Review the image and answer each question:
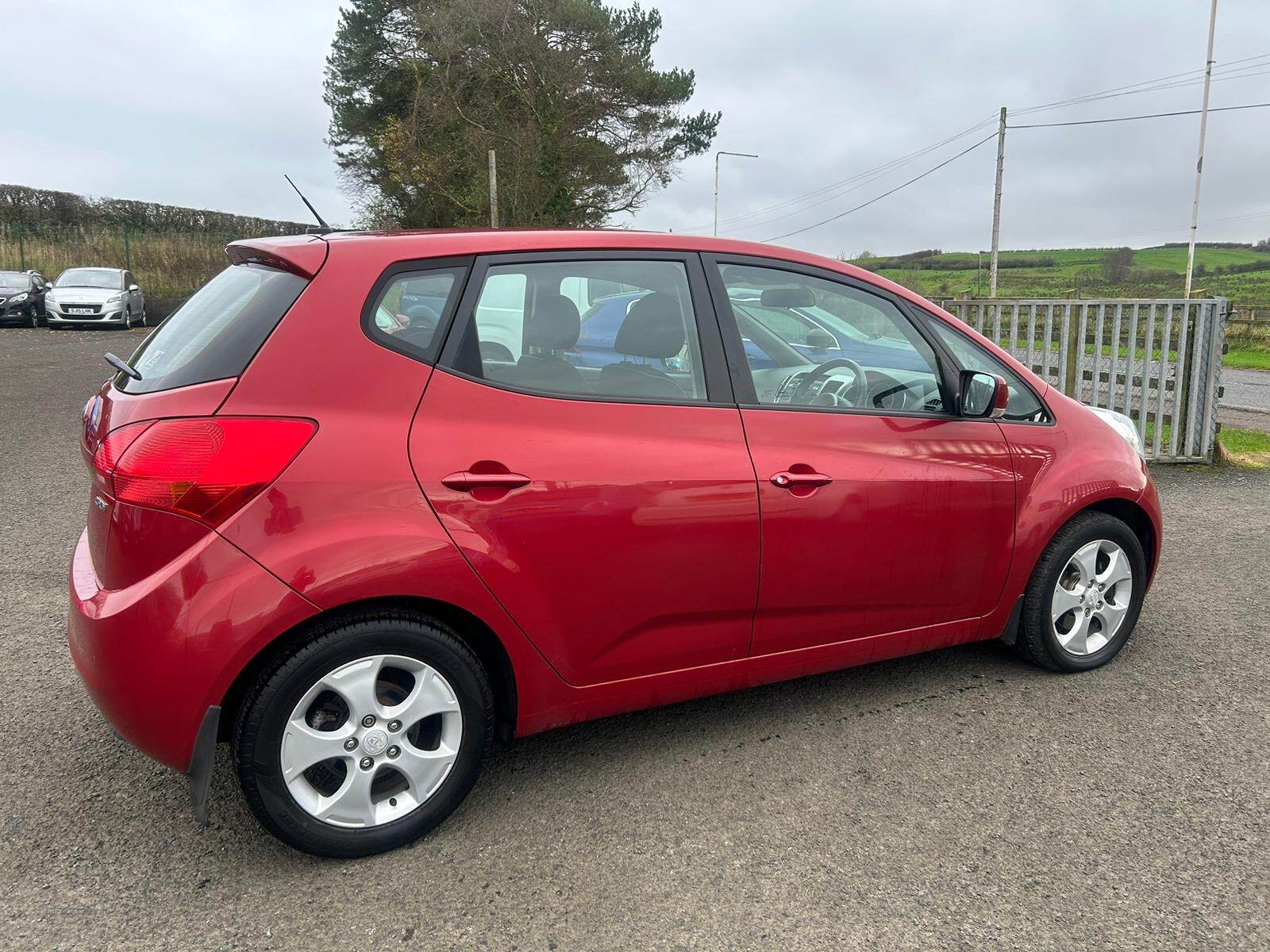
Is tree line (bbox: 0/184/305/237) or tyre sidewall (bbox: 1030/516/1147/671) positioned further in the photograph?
tree line (bbox: 0/184/305/237)

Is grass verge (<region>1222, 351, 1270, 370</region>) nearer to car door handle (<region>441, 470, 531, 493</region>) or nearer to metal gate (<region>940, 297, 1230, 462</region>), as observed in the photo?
metal gate (<region>940, 297, 1230, 462</region>)

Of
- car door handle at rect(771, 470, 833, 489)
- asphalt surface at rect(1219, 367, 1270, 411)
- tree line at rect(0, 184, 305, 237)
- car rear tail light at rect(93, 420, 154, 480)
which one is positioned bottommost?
asphalt surface at rect(1219, 367, 1270, 411)

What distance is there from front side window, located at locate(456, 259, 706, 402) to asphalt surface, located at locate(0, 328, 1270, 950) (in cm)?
125

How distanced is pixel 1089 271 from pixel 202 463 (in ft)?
188

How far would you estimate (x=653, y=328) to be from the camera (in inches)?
114

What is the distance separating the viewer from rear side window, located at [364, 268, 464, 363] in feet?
8.14

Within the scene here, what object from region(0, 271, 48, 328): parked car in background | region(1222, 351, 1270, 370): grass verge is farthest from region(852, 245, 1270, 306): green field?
region(0, 271, 48, 328): parked car in background

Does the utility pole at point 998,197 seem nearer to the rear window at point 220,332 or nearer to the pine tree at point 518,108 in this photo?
the pine tree at point 518,108

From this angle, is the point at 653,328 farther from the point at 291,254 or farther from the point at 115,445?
the point at 115,445

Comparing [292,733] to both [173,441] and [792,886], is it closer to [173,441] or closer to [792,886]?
[173,441]

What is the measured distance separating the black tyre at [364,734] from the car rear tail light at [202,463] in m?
0.41

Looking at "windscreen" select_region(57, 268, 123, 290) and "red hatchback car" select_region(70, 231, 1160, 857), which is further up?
"windscreen" select_region(57, 268, 123, 290)

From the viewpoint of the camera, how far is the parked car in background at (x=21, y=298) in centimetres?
2031

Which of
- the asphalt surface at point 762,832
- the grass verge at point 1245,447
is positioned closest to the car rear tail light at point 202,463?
the asphalt surface at point 762,832
